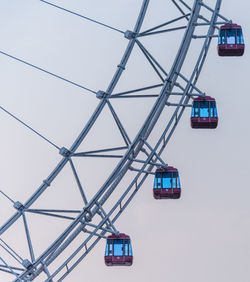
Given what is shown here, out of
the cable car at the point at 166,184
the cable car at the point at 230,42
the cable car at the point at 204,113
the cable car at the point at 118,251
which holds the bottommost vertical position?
the cable car at the point at 118,251

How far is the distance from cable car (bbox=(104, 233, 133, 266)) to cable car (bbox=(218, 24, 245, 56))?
6.47 m

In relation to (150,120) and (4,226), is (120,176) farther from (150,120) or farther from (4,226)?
(4,226)

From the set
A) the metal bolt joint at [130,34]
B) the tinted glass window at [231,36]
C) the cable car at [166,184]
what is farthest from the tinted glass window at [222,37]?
the cable car at [166,184]

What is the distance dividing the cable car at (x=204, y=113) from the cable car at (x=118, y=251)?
411cm

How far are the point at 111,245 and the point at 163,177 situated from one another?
267 centimetres

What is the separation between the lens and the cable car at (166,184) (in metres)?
26.9

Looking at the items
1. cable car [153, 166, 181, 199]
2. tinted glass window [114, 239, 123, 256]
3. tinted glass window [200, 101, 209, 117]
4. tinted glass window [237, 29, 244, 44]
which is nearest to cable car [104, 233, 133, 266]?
tinted glass window [114, 239, 123, 256]

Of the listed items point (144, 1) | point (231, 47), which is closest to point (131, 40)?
point (144, 1)

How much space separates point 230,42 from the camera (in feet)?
90.4

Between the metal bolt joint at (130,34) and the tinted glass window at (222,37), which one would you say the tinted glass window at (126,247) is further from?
the tinted glass window at (222,37)

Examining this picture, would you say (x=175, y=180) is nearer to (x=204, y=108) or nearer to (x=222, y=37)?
(x=204, y=108)

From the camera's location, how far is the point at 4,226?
26.5 metres

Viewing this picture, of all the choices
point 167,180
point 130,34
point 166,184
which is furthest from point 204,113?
point 130,34

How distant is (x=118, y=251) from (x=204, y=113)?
16.4ft
